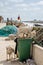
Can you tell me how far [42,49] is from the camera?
5324 millimetres

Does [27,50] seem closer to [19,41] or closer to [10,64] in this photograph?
[19,41]

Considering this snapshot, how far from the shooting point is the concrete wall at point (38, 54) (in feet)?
17.5

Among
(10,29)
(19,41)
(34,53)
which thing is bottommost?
(10,29)

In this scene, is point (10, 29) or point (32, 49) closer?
point (32, 49)

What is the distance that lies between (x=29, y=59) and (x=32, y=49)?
1.48 ft

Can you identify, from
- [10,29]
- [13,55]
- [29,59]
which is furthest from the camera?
[10,29]

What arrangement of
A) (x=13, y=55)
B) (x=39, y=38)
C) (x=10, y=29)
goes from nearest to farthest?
(x=39, y=38), (x=13, y=55), (x=10, y=29)

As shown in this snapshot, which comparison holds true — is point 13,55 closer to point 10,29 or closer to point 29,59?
point 29,59

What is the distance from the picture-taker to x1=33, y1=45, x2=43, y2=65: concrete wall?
534 centimetres

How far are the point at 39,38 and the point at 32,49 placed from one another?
0.57 m

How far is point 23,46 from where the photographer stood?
623cm

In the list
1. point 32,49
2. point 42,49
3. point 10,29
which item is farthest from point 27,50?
point 10,29

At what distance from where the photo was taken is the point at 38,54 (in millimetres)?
5613

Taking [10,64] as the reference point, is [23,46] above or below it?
above
